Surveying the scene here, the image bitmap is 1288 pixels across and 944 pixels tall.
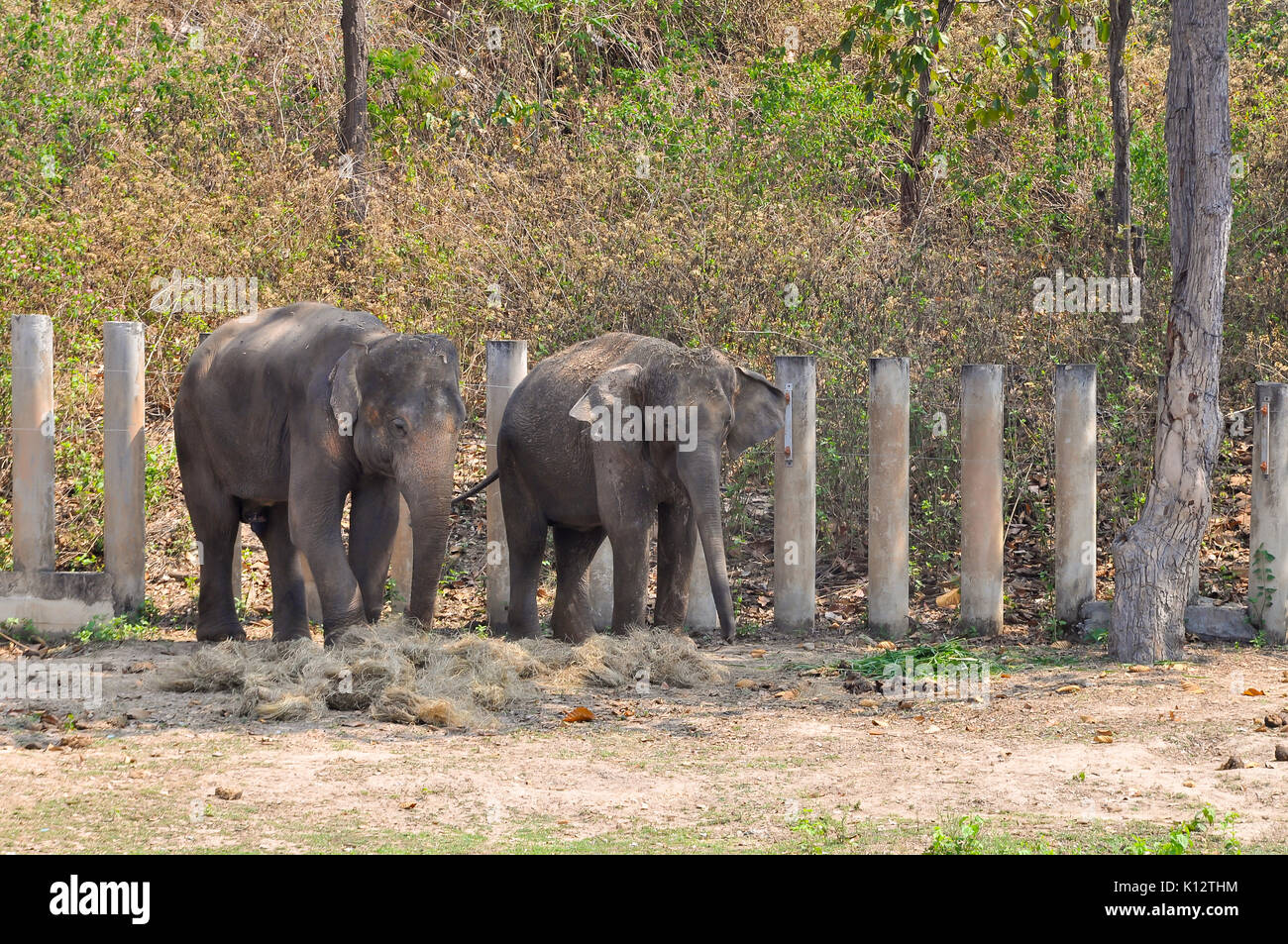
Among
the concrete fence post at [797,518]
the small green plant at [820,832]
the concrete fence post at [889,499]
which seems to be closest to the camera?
the small green plant at [820,832]

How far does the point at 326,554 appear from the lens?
8.76 metres

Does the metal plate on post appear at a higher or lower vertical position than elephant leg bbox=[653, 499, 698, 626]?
higher

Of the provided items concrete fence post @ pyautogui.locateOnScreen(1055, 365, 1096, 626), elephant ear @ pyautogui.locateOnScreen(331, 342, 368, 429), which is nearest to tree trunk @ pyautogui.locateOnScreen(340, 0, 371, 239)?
elephant ear @ pyautogui.locateOnScreen(331, 342, 368, 429)

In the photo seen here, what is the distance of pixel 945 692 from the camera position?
816cm

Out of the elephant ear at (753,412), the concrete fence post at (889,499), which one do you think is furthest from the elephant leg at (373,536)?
the concrete fence post at (889,499)

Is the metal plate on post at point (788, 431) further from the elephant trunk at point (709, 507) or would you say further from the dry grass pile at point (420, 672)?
the dry grass pile at point (420, 672)

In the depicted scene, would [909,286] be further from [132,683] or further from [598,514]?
[132,683]

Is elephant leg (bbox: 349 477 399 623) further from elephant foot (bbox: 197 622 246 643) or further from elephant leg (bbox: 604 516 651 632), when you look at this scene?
elephant leg (bbox: 604 516 651 632)

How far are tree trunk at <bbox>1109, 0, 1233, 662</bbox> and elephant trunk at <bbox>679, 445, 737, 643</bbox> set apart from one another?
94.7 inches

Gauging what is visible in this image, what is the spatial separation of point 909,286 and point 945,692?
5142 millimetres

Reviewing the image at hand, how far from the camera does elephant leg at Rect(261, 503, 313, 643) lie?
9.45 meters

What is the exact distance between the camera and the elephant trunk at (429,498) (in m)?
8.44

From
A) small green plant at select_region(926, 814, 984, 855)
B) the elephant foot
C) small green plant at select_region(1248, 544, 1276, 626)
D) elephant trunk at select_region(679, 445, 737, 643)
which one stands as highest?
elephant trunk at select_region(679, 445, 737, 643)

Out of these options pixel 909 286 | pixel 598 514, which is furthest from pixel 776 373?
pixel 909 286
